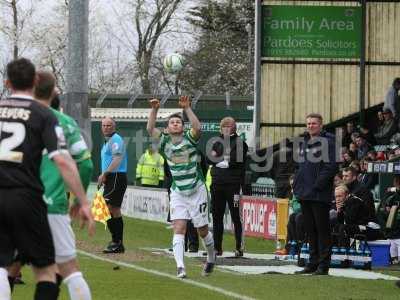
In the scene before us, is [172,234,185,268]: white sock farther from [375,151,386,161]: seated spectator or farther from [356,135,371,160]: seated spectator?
[356,135,371,160]: seated spectator

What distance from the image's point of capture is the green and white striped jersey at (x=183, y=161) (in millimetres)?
14453

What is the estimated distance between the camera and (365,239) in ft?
53.6

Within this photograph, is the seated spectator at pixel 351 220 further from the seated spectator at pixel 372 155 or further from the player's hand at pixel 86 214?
the player's hand at pixel 86 214

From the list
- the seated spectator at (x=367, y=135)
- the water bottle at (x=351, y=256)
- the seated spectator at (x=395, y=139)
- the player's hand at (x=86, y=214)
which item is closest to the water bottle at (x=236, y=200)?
the water bottle at (x=351, y=256)

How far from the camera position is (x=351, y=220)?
1634 cm

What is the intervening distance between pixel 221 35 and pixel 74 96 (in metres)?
45.0

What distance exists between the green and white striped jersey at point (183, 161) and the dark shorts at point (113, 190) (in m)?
3.75

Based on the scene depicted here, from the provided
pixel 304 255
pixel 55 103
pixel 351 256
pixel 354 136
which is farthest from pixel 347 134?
pixel 55 103

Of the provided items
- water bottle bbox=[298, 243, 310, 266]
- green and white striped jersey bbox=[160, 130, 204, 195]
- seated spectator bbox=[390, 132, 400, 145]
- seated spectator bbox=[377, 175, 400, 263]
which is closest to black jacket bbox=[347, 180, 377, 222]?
seated spectator bbox=[377, 175, 400, 263]

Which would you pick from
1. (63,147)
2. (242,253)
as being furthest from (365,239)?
(63,147)

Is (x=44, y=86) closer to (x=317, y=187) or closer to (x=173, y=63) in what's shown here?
(x=317, y=187)

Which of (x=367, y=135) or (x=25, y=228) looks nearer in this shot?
(x=25, y=228)

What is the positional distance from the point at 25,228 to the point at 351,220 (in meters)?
8.72

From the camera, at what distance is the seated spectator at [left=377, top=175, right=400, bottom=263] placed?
16.9 metres
